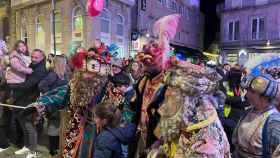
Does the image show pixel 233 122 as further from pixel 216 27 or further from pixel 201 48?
pixel 216 27

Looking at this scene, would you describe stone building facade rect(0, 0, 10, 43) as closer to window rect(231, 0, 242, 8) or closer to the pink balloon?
the pink balloon

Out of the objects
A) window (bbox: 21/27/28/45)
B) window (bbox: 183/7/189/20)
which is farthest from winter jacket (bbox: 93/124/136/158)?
window (bbox: 183/7/189/20)

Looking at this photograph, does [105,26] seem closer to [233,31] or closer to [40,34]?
[40,34]

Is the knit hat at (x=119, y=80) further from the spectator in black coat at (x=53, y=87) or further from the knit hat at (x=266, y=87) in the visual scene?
the knit hat at (x=266, y=87)

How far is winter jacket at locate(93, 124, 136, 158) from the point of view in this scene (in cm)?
237

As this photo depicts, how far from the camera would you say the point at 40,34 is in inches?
312

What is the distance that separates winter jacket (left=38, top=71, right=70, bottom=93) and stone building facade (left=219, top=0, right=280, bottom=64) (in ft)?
19.9

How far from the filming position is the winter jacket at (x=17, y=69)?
438 cm

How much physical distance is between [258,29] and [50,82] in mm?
7548

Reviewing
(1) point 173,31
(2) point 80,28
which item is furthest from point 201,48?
(1) point 173,31

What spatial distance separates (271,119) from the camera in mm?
1962

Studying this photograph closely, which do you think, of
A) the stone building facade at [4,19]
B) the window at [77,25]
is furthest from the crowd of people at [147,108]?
the window at [77,25]

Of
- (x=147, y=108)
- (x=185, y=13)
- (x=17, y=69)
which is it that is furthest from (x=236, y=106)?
(x=185, y=13)

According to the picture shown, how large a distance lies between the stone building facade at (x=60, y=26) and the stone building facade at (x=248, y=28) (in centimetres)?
344
